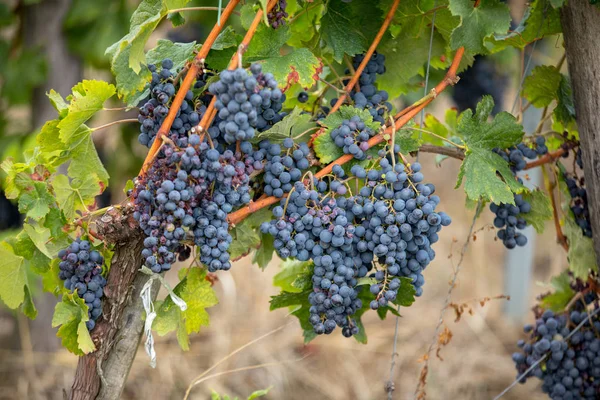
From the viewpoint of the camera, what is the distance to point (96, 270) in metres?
1.20

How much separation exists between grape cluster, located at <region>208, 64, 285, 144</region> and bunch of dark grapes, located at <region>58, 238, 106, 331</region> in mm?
355

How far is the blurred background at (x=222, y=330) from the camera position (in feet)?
9.45

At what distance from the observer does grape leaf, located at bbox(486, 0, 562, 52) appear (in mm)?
1356

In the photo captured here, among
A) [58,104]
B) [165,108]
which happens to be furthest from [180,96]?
[58,104]

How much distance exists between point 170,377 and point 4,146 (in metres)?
1.26

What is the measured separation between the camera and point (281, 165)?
1132 millimetres

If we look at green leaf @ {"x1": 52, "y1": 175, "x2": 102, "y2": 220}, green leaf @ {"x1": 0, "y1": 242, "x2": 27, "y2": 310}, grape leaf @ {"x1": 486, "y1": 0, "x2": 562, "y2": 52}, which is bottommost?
green leaf @ {"x1": 0, "y1": 242, "x2": 27, "y2": 310}

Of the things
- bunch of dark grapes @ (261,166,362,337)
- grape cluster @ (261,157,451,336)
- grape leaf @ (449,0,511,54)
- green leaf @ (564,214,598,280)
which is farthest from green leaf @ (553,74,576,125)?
bunch of dark grapes @ (261,166,362,337)

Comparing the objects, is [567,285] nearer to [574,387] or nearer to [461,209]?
[574,387]

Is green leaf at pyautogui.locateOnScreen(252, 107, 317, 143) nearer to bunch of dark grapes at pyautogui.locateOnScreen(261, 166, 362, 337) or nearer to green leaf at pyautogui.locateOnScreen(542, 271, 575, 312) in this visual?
bunch of dark grapes at pyautogui.locateOnScreen(261, 166, 362, 337)

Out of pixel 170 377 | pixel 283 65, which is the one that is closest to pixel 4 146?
pixel 170 377

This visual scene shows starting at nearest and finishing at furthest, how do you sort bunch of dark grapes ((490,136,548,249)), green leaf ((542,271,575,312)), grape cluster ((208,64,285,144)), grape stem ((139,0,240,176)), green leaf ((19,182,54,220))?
1. grape cluster ((208,64,285,144))
2. grape stem ((139,0,240,176))
3. green leaf ((19,182,54,220))
4. bunch of dark grapes ((490,136,548,249))
5. green leaf ((542,271,575,312))

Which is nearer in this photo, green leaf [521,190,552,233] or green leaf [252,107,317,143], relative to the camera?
green leaf [252,107,317,143]

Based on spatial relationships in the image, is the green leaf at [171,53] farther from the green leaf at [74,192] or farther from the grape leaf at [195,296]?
the grape leaf at [195,296]
